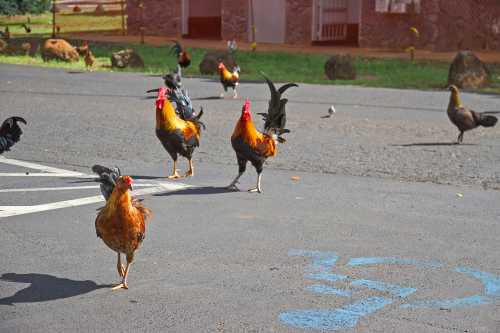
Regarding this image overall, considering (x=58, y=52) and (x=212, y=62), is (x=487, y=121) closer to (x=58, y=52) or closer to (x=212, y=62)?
(x=212, y=62)

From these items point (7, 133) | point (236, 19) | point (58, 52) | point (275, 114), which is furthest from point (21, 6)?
point (7, 133)

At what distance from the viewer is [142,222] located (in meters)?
6.66

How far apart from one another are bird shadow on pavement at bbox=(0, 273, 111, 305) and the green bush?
35.4 m

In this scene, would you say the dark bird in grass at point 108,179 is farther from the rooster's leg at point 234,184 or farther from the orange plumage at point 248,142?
the rooster's leg at point 234,184

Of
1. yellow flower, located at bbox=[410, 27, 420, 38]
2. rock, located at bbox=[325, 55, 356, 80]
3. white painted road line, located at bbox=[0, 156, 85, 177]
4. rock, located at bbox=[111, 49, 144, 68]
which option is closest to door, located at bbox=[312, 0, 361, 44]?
yellow flower, located at bbox=[410, 27, 420, 38]

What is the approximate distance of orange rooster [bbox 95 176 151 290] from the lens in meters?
6.48

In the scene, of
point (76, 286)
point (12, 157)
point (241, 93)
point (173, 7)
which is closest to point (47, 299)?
point (76, 286)

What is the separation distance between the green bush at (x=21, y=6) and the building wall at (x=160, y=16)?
698 cm

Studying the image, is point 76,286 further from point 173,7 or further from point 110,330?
point 173,7

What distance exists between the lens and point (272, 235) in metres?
8.52

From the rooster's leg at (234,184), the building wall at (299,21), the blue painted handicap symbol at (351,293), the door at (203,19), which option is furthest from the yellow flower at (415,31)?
the blue painted handicap symbol at (351,293)

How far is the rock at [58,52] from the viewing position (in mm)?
28328

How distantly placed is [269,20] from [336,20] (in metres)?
2.47

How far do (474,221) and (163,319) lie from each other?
13.4 feet
